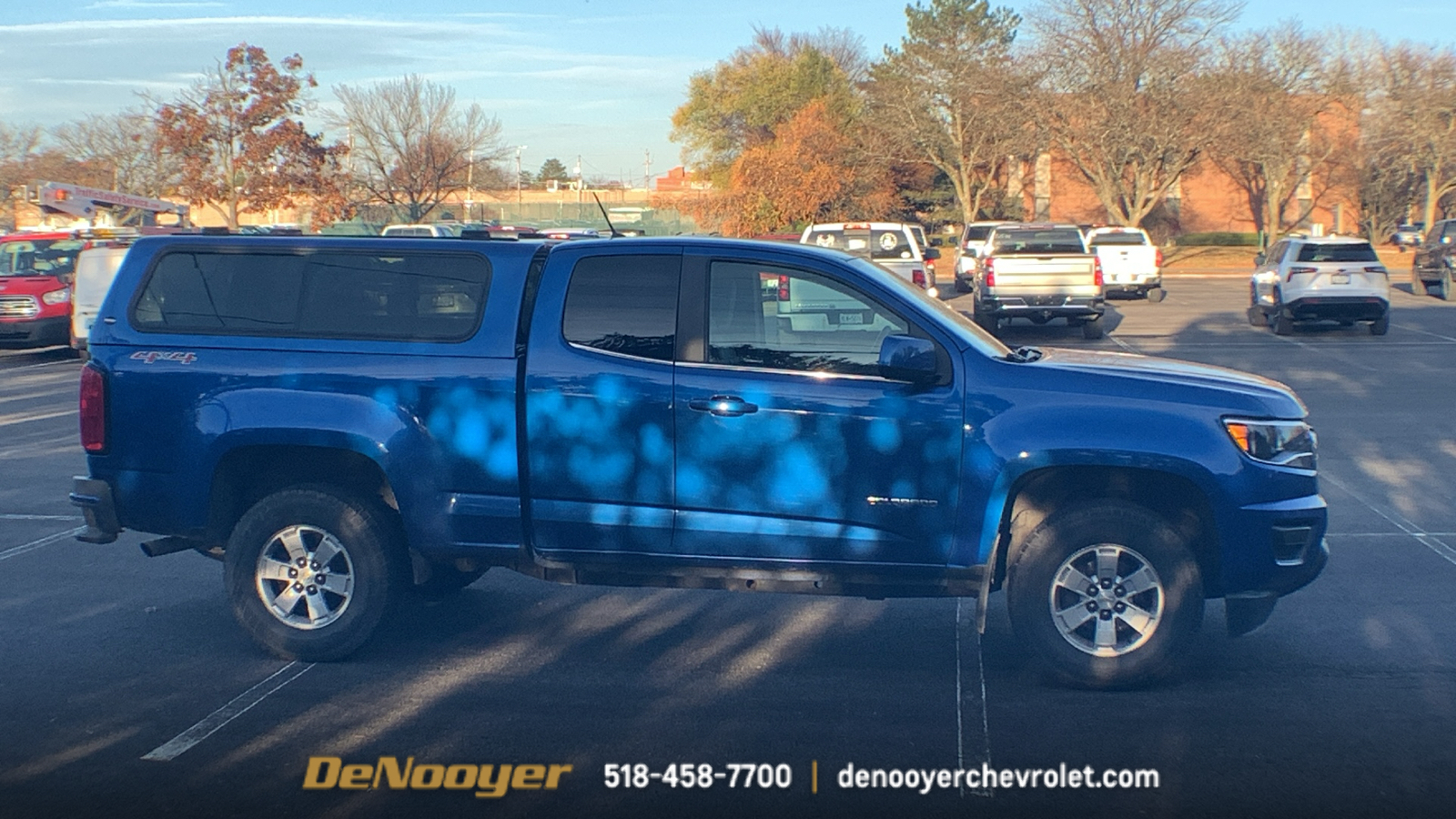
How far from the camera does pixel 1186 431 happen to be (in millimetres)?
5461

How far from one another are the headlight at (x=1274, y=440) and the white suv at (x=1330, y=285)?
17401mm

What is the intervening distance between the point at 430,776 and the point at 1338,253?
20.6 meters

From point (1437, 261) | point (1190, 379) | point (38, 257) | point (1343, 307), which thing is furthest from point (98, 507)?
point (1437, 261)

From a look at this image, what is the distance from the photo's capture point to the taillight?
6117 millimetres

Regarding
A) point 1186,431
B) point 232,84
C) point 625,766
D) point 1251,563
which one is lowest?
point 625,766

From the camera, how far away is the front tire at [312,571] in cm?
606

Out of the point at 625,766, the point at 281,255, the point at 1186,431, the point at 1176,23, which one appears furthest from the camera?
the point at 1176,23

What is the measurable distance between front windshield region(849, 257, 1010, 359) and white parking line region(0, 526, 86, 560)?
510 centimetres

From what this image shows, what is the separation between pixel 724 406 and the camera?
222 inches

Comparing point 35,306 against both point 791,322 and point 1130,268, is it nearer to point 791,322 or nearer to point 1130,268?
point 791,322

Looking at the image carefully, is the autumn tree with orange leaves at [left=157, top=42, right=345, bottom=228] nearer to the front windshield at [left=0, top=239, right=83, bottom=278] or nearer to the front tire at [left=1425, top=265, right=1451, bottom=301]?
the front windshield at [left=0, top=239, right=83, bottom=278]

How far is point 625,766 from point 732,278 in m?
2.19

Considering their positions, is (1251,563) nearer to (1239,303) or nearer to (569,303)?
(569,303)

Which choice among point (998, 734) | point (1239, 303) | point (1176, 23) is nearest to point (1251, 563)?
point (998, 734)
